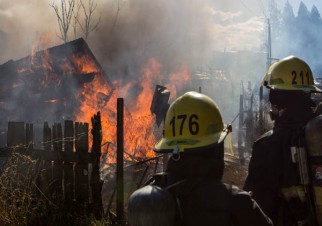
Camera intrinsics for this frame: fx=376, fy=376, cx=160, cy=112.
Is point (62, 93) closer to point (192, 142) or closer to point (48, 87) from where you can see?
point (48, 87)

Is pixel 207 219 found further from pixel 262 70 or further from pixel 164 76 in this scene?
pixel 262 70

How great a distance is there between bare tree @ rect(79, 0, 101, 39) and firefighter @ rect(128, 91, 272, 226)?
90.5 feet

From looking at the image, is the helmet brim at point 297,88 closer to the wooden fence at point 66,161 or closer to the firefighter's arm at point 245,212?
the firefighter's arm at point 245,212

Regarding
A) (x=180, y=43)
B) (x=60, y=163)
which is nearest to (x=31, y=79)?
(x=60, y=163)

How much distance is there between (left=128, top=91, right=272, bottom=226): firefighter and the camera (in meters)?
1.95

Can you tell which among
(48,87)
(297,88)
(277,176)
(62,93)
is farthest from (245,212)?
(48,87)

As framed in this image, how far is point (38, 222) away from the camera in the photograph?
16.1 ft

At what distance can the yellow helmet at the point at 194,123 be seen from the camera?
7.30 feet

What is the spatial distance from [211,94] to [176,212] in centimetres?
2853

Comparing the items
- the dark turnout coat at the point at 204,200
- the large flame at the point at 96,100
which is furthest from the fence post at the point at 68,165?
the large flame at the point at 96,100

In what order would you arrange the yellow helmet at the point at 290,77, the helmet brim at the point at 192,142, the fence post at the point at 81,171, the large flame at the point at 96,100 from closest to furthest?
the helmet brim at the point at 192,142, the yellow helmet at the point at 290,77, the fence post at the point at 81,171, the large flame at the point at 96,100

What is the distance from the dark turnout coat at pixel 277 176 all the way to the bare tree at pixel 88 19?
27161 mm

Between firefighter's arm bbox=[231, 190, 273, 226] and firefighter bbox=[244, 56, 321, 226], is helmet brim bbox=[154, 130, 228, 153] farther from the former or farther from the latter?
firefighter bbox=[244, 56, 321, 226]

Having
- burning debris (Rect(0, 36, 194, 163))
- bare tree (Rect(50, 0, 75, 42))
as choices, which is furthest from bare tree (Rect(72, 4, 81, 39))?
burning debris (Rect(0, 36, 194, 163))
